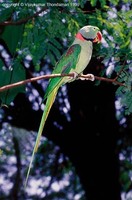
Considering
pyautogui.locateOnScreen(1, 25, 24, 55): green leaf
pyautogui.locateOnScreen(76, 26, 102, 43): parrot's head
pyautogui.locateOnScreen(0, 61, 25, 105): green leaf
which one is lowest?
pyautogui.locateOnScreen(0, 61, 25, 105): green leaf

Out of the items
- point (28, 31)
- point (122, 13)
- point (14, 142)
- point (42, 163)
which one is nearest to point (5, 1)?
point (28, 31)

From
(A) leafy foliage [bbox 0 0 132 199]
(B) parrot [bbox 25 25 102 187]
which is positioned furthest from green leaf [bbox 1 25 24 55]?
(B) parrot [bbox 25 25 102 187]

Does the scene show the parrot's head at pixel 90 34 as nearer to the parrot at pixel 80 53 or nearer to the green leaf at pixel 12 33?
the parrot at pixel 80 53

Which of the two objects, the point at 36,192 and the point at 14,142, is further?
the point at 36,192

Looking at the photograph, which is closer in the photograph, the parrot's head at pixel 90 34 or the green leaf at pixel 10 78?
the parrot's head at pixel 90 34

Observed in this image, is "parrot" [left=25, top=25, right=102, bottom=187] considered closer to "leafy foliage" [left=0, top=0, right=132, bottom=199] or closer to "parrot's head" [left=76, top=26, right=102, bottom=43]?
"parrot's head" [left=76, top=26, right=102, bottom=43]

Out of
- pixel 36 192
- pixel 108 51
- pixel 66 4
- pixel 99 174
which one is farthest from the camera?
pixel 36 192

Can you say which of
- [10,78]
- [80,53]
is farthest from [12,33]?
[80,53]

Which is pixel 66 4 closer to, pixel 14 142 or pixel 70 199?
pixel 14 142

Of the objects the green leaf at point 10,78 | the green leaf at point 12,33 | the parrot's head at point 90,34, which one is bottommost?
the green leaf at point 10,78

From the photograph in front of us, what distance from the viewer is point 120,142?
16.4 feet

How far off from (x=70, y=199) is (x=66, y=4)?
4089 millimetres

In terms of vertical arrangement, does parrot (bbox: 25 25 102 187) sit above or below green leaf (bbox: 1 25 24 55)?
below

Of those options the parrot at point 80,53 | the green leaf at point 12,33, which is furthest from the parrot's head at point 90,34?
the green leaf at point 12,33
